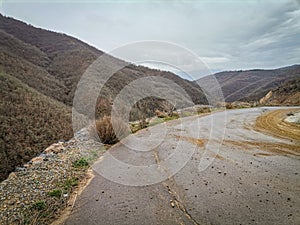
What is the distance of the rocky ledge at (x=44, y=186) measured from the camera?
319cm

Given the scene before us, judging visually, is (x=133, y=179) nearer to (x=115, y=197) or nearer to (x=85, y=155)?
(x=115, y=197)

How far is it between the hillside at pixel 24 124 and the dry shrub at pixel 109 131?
7.21 meters

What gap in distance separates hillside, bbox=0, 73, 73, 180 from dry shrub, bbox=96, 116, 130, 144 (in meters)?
7.21

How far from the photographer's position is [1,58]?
27797 millimetres

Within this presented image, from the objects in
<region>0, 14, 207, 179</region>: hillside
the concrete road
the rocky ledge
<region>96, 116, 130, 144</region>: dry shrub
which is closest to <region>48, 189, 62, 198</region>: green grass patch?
the rocky ledge

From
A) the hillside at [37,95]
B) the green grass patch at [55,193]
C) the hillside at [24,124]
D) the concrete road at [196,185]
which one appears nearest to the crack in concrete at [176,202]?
the concrete road at [196,185]

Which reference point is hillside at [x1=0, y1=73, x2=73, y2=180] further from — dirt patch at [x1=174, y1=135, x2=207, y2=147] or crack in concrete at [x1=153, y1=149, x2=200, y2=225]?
crack in concrete at [x1=153, y1=149, x2=200, y2=225]

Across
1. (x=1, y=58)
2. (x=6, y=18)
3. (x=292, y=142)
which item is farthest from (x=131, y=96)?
(x=6, y=18)

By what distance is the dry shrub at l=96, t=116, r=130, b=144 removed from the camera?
23.5 feet

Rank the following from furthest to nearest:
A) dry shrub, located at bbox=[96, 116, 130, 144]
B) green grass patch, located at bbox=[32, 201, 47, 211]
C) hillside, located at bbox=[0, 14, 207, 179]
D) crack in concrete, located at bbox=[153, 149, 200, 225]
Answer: hillside, located at bbox=[0, 14, 207, 179]
dry shrub, located at bbox=[96, 116, 130, 144]
green grass patch, located at bbox=[32, 201, 47, 211]
crack in concrete, located at bbox=[153, 149, 200, 225]

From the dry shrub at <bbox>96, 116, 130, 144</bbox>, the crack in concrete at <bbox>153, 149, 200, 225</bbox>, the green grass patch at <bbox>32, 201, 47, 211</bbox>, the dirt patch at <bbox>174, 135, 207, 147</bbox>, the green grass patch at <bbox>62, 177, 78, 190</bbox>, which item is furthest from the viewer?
the dry shrub at <bbox>96, 116, 130, 144</bbox>

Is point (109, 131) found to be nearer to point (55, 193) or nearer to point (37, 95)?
point (55, 193)

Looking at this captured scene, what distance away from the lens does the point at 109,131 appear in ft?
23.8

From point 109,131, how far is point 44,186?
10.9 ft
